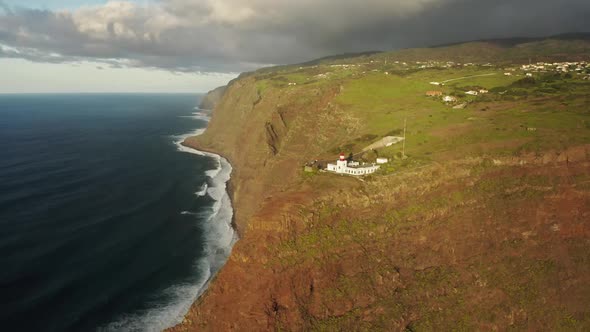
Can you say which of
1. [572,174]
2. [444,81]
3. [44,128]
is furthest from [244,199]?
[44,128]

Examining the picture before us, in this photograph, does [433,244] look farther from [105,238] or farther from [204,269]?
[105,238]

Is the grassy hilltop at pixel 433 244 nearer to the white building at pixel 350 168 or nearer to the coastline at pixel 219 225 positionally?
the white building at pixel 350 168

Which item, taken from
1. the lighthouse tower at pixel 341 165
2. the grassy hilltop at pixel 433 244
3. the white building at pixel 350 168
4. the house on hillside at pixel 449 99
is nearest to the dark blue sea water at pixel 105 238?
the grassy hilltop at pixel 433 244

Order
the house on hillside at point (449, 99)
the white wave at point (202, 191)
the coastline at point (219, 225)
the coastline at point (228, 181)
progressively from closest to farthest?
1. the coastline at point (219, 225)
2. the coastline at point (228, 181)
3. the house on hillside at point (449, 99)
4. the white wave at point (202, 191)

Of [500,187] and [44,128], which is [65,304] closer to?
[500,187]

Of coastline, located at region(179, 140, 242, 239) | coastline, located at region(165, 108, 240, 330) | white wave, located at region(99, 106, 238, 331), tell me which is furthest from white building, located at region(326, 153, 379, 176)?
coastline, located at region(179, 140, 242, 239)

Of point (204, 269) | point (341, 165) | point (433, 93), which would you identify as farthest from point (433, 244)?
point (433, 93)
